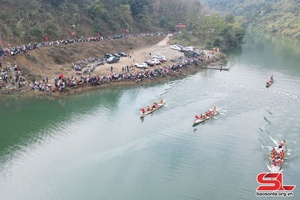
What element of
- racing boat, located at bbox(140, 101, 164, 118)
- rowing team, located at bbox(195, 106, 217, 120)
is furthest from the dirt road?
rowing team, located at bbox(195, 106, 217, 120)

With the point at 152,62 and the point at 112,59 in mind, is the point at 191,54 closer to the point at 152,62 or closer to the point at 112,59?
the point at 152,62

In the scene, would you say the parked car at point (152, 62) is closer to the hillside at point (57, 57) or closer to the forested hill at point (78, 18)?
the hillside at point (57, 57)

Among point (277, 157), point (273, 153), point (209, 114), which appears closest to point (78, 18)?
point (209, 114)

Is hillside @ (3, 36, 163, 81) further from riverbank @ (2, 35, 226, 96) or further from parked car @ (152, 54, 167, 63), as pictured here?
parked car @ (152, 54, 167, 63)

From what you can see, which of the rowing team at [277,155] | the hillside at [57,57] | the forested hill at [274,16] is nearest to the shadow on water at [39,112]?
the hillside at [57,57]

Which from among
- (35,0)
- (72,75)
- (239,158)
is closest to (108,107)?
(72,75)

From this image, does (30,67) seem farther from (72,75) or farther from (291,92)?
(291,92)
